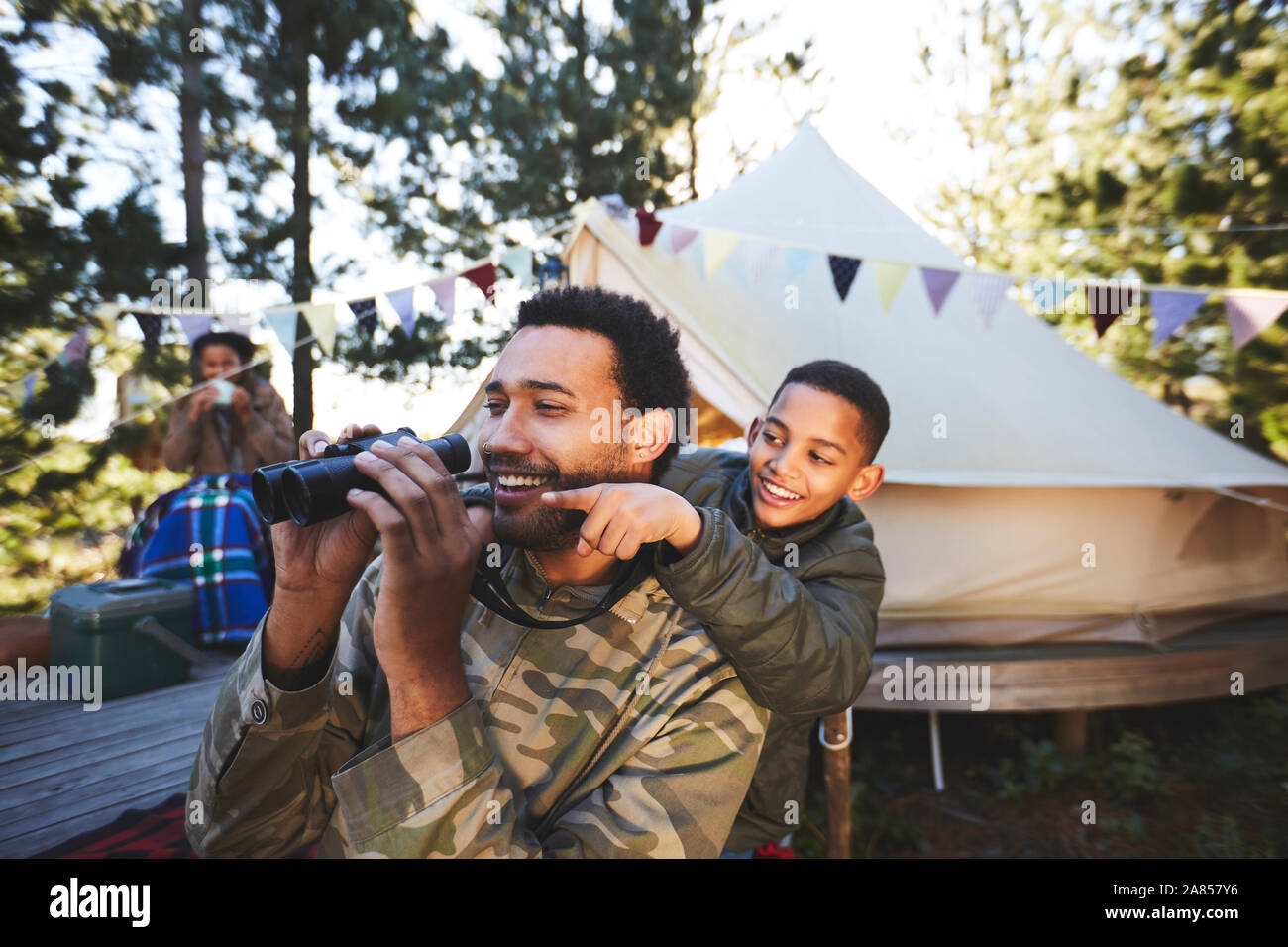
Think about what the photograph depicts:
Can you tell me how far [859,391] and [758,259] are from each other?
85.7 inches

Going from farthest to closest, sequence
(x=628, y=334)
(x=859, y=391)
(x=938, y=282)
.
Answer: (x=938, y=282) → (x=859, y=391) → (x=628, y=334)

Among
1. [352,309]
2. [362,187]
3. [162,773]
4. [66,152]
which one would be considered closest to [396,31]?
[362,187]

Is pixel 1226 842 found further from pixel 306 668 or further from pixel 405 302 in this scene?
pixel 405 302

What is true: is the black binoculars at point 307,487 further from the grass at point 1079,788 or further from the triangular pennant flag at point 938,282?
the triangular pennant flag at point 938,282

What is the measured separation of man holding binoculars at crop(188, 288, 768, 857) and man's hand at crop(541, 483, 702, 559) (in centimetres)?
9

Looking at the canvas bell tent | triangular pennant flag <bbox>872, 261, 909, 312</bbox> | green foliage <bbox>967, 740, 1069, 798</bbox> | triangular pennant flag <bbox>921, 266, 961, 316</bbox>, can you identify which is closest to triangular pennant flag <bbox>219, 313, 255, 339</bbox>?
the canvas bell tent

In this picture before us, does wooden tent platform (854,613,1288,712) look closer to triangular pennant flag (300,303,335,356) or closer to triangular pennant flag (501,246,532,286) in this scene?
triangular pennant flag (501,246,532,286)

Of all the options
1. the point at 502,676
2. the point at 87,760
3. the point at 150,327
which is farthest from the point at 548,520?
the point at 150,327

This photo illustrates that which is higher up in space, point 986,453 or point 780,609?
point 986,453

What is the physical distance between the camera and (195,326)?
365 centimetres

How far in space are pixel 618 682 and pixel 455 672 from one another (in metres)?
0.31

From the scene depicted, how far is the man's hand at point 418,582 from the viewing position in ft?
3.24

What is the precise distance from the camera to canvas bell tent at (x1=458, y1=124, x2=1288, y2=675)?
3.50m

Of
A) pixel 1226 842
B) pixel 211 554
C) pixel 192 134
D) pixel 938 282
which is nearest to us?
pixel 1226 842
